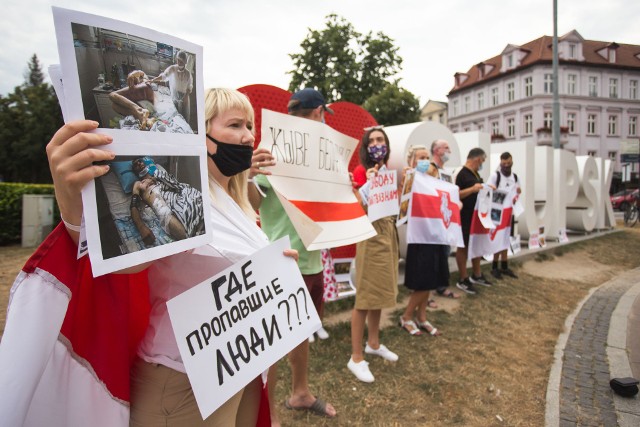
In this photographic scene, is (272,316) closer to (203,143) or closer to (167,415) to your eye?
(167,415)

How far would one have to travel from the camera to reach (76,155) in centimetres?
78

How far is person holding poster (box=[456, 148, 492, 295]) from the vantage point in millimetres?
5609

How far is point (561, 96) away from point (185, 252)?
4325 cm

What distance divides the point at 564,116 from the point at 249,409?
148ft

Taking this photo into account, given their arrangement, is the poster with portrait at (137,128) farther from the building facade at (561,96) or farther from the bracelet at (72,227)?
the building facade at (561,96)

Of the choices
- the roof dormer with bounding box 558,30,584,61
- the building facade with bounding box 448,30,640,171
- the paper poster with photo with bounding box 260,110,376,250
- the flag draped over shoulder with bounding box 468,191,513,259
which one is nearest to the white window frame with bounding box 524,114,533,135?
the building facade with bounding box 448,30,640,171

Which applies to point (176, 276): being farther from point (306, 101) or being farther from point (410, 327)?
point (410, 327)

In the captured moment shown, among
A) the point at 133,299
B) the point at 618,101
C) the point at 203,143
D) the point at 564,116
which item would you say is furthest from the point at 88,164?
the point at 564,116

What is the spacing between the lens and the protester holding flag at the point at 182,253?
2.60 ft

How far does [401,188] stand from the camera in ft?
13.5

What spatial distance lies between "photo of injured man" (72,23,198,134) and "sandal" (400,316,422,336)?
3691mm

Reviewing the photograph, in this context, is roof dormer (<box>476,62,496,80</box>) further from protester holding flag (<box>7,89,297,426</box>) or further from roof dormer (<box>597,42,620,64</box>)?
protester holding flag (<box>7,89,297,426</box>)

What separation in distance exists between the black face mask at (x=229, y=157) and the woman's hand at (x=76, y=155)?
0.59 meters

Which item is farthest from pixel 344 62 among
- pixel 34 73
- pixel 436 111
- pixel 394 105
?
pixel 34 73
